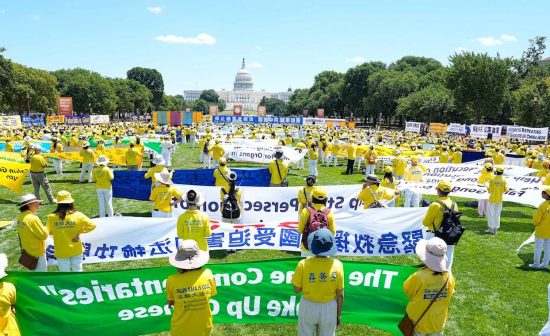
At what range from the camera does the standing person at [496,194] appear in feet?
37.3

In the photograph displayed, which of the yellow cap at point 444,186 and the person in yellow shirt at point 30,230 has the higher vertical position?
the yellow cap at point 444,186

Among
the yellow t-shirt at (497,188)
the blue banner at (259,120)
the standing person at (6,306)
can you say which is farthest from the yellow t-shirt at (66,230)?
the blue banner at (259,120)

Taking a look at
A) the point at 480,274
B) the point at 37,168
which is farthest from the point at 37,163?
the point at 480,274

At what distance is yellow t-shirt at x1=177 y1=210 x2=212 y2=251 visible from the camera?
6.80 metres

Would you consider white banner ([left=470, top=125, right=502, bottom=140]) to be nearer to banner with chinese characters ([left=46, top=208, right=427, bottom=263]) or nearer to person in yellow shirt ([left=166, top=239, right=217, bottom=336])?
banner with chinese characters ([left=46, top=208, right=427, bottom=263])

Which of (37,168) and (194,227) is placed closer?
(194,227)

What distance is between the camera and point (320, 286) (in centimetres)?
445

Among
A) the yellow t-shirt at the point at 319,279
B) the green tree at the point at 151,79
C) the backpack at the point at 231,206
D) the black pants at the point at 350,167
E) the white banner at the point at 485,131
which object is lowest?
the black pants at the point at 350,167

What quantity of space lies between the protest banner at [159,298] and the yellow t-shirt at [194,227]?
1.24m

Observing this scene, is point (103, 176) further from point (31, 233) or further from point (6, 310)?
point (6, 310)

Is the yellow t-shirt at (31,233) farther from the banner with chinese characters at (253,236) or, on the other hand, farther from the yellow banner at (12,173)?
the yellow banner at (12,173)

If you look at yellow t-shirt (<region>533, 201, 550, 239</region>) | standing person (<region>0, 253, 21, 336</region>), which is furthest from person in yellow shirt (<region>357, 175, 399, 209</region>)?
standing person (<region>0, 253, 21, 336</region>)

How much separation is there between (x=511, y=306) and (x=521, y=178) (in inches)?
271

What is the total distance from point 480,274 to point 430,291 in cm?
549
